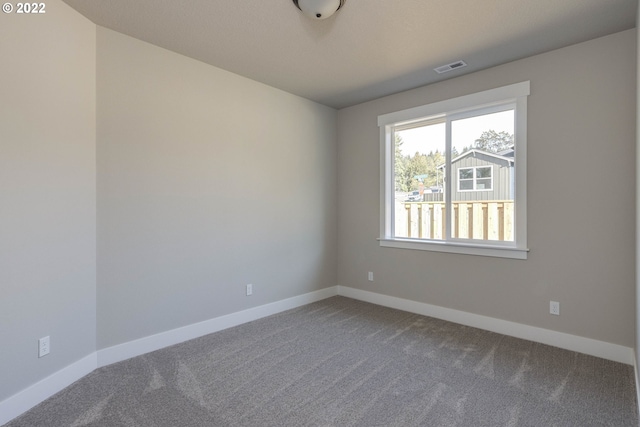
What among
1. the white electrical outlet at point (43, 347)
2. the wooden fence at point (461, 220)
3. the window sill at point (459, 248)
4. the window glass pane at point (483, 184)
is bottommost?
the white electrical outlet at point (43, 347)

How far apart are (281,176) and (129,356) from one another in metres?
2.33

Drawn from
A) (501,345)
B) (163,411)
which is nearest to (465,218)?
(501,345)

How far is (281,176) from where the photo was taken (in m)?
3.88

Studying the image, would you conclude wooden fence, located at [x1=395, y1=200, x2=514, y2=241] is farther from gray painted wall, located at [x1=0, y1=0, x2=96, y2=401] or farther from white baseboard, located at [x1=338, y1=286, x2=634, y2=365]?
gray painted wall, located at [x1=0, y1=0, x2=96, y2=401]

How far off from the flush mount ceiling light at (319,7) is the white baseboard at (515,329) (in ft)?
10.1

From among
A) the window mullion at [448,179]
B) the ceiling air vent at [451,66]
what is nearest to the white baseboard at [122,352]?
the window mullion at [448,179]

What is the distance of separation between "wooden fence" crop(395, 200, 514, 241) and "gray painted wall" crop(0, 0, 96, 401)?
325 centimetres

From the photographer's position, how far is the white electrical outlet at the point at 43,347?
2062 millimetres

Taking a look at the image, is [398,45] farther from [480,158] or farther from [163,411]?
[163,411]

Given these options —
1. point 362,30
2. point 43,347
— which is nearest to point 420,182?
point 362,30

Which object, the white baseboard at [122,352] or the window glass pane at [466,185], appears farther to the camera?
the window glass pane at [466,185]

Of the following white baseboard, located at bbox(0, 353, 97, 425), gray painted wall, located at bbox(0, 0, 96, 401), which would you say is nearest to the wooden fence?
gray painted wall, located at bbox(0, 0, 96, 401)

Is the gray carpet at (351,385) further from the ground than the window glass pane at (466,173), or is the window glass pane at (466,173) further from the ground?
the window glass pane at (466,173)

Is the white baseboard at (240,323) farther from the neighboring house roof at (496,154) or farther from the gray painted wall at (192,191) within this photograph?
the neighboring house roof at (496,154)
